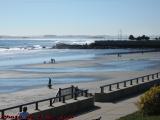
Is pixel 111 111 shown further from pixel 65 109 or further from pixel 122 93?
pixel 122 93

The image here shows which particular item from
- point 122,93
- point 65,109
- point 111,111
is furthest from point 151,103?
point 122,93

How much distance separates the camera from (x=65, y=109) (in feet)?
67.2

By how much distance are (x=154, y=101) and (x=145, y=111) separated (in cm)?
57

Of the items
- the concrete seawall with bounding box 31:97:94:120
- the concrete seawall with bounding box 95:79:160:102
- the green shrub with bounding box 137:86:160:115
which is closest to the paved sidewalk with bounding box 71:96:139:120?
the concrete seawall with bounding box 31:97:94:120

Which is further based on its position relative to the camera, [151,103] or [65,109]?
[65,109]

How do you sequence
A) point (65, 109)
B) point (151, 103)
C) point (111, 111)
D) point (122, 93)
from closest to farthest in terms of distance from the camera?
1. point (151, 103)
2. point (65, 109)
3. point (111, 111)
4. point (122, 93)

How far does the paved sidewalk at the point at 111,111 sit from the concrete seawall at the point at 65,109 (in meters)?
0.58

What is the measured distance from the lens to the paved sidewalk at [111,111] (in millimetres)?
19781

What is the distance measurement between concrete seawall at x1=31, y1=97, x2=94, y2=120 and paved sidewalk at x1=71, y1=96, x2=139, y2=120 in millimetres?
581

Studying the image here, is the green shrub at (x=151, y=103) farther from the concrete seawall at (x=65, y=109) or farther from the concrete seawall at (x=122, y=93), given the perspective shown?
the concrete seawall at (x=122, y=93)

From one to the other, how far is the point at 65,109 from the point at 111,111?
7.58 feet

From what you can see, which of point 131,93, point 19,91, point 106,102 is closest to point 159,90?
point 106,102

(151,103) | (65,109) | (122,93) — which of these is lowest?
(122,93)

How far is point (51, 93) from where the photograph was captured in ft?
122
